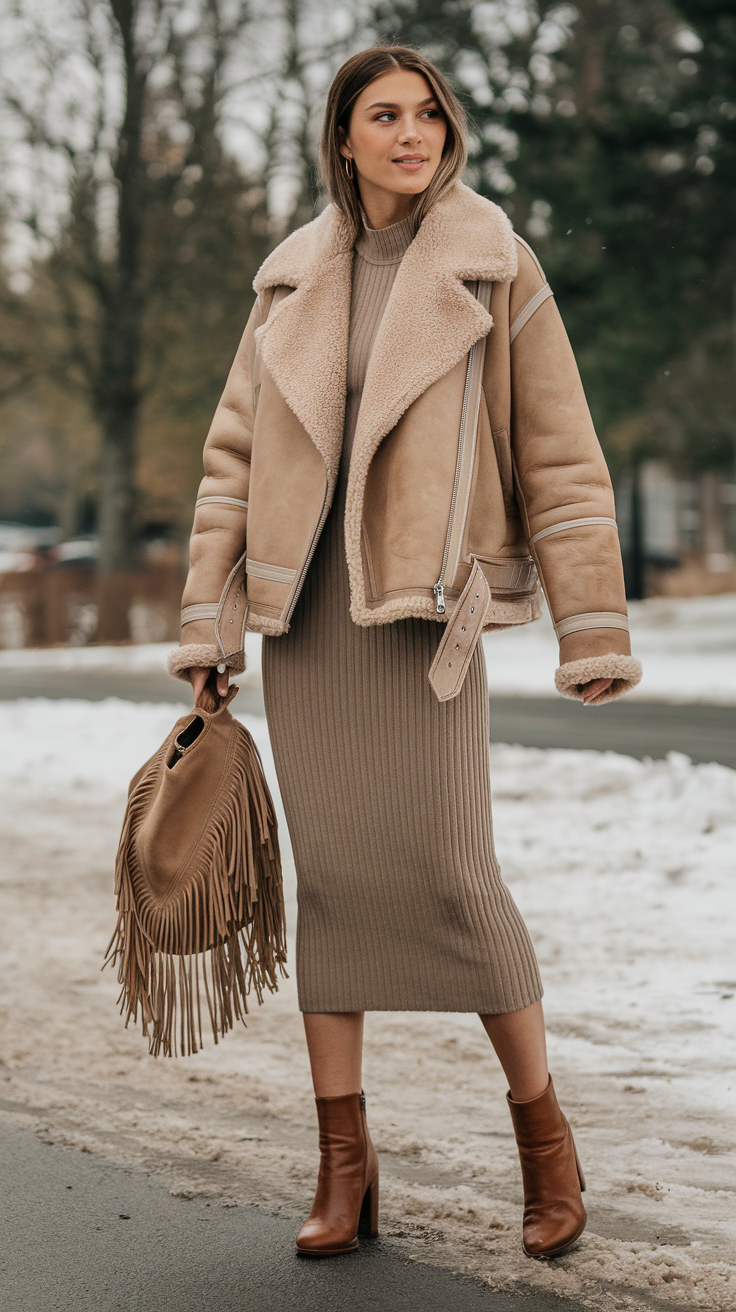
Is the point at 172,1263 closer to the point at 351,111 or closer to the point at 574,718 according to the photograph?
the point at 351,111

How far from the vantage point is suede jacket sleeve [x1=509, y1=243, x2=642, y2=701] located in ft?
8.74

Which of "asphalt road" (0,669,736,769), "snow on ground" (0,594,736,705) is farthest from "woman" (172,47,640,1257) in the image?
"snow on ground" (0,594,736,705)

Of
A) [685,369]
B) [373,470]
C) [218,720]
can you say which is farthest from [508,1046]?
[685,369]

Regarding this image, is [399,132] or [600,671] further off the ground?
[399,132]

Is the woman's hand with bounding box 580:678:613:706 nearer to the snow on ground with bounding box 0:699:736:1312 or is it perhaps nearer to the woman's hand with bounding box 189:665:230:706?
the woman's hand with bounding box 189:665:230:706

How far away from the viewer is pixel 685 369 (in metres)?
22.5

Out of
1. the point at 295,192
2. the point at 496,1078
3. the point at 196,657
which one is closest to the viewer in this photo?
the point at 196,657

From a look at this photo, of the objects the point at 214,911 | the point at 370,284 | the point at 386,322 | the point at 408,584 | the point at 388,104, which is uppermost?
the point at 388,104

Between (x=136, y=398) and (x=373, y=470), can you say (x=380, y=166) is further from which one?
(x=136, y=398)

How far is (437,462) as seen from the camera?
2.61 m

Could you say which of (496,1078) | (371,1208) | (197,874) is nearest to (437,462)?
(197,874)

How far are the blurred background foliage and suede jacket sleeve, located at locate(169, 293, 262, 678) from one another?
46.0 feet

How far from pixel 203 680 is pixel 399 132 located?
107 cm

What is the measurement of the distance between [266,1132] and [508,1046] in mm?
824
